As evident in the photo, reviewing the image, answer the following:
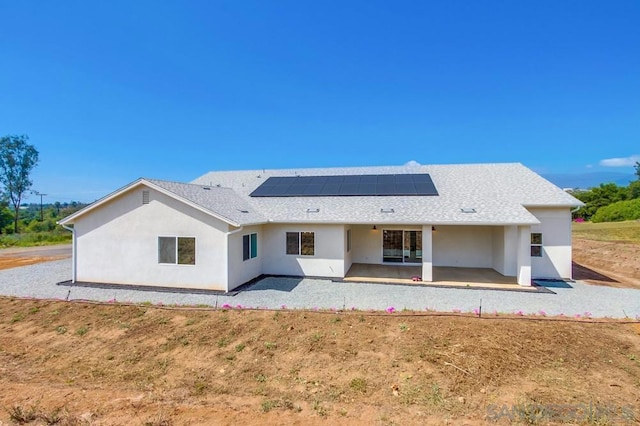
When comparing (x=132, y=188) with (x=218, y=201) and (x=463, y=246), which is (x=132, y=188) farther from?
(x=463, y=246)

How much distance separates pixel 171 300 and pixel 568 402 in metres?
10.7

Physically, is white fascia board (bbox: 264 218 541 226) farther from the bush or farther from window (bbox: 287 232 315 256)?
the bush

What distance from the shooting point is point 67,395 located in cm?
513

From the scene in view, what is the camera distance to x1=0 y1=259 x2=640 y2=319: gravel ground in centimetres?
945

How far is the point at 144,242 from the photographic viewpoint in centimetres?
1198

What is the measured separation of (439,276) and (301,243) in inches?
260

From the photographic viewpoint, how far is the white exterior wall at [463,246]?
1545 centimetres

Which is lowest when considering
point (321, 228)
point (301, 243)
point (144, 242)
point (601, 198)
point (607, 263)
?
point (607, 263)

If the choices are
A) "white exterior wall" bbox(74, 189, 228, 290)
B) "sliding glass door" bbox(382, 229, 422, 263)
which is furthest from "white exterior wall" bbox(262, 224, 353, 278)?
"sliding glass door" bbox(382, 229, 422, 263)

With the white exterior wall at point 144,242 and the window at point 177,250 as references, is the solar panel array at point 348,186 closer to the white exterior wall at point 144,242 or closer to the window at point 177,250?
the white exterior wall at point 144,242

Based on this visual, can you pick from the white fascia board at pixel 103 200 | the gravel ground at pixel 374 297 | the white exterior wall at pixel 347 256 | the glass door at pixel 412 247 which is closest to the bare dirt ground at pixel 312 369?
the gravel ground at pixel 374 297

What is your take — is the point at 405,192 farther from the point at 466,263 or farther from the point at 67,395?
the point at 67,395

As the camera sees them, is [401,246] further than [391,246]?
No

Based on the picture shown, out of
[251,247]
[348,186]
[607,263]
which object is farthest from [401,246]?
[607,263]
